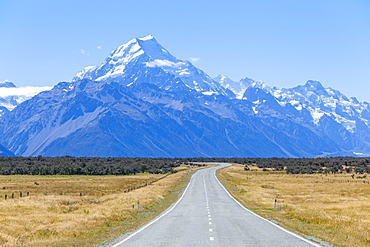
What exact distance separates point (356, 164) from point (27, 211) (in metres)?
129

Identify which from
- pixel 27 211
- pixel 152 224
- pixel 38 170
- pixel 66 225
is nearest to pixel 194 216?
pixel 152 224

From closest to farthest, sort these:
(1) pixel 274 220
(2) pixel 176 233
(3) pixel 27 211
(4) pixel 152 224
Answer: (2) pixel 176 233 < (4) pixel 152 224 < (1) pixel 274 220 < (3) pixel 27 211

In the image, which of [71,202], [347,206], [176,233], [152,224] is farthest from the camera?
[71,202]

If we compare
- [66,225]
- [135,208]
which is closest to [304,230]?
[66,225]

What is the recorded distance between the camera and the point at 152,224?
29.9 meters

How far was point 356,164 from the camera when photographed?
147750mm

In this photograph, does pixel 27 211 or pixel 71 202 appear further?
pixel 71 202

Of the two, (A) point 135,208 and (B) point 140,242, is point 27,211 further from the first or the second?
(B) point 140,242

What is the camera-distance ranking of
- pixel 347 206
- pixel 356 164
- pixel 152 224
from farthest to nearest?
pixel 356 164 < pixel 347 206 < pixel 152 224

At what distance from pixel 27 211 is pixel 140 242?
23901 millimetres

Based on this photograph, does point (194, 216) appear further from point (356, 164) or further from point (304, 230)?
point (356, 164)

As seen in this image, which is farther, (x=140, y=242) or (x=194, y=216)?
(x=194, y=216)

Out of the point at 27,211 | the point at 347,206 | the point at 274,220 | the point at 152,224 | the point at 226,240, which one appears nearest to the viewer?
the point at 226,240

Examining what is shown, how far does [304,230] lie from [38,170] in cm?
11643
